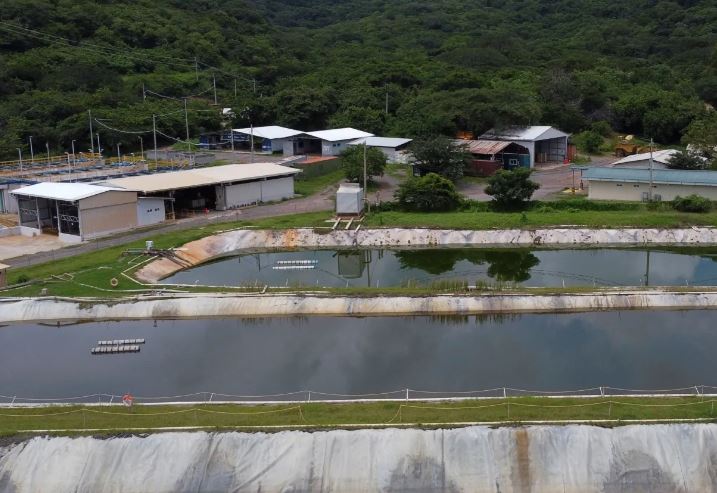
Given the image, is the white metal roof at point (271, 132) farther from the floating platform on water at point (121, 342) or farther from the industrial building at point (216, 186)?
the floating platform on water at point (121, 342)

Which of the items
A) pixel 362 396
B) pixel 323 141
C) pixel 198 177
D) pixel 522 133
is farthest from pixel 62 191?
pixel 522 133

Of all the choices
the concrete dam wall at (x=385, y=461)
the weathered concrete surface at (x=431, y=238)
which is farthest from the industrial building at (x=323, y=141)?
the concrete dam wall at (x=385, y=461)

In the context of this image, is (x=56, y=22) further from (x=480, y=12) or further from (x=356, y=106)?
(x=480, y=12)

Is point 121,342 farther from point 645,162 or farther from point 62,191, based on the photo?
point 645,162

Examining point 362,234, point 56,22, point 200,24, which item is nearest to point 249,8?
point 200,24

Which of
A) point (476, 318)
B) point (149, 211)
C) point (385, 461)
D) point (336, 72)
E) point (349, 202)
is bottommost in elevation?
point (476, 318)

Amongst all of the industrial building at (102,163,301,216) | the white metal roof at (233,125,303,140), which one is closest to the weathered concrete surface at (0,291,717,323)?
the industrial building at (102,163,301,216)
